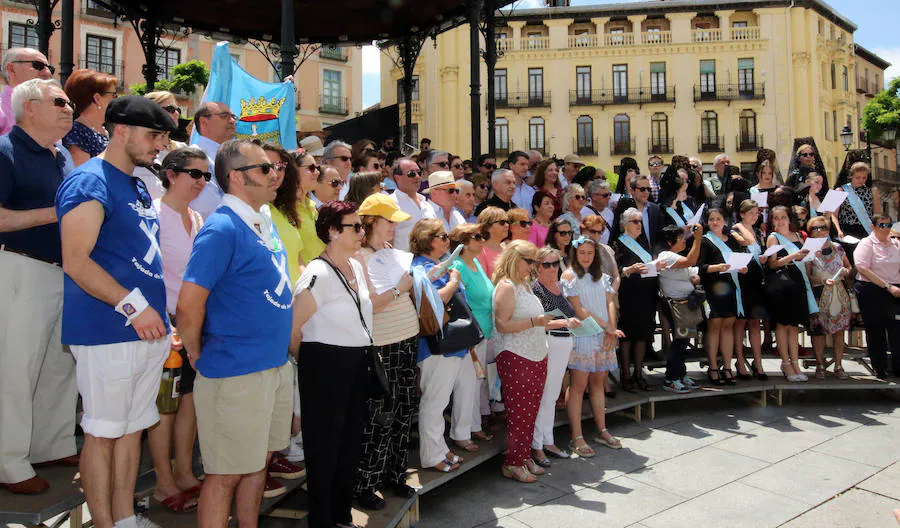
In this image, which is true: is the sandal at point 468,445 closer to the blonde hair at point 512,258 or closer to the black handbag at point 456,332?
the black handbag at point 456,332

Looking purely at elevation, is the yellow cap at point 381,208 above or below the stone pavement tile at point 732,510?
above

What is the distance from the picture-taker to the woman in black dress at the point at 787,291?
7.67m

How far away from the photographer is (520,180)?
26.7 feet

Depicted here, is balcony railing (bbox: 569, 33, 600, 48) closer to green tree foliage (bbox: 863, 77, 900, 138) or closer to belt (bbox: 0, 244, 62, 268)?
green tree foliage (bbox: 863, 77, 900, 138)

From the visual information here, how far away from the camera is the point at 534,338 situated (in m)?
5.16

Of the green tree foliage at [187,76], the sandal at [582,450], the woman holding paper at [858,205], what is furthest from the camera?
the green tree foliage at [187,76]

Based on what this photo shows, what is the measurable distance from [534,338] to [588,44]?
38120 millimetres

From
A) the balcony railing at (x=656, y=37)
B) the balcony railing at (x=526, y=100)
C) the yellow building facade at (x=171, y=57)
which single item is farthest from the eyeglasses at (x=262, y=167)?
the balcony railing at (x=656, y=37)

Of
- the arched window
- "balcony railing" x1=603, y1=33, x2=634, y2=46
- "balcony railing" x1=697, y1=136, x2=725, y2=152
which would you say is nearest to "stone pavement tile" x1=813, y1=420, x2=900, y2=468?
the arched window

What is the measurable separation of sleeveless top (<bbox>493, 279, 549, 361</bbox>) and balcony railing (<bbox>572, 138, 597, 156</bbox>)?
3596 centimetres

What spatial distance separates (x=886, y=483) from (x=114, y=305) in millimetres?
5818

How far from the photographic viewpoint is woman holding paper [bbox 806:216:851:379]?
7.83 meters

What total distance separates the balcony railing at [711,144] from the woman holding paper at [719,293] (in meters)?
34.6

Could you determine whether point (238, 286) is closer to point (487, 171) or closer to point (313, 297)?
point (313, 297)
